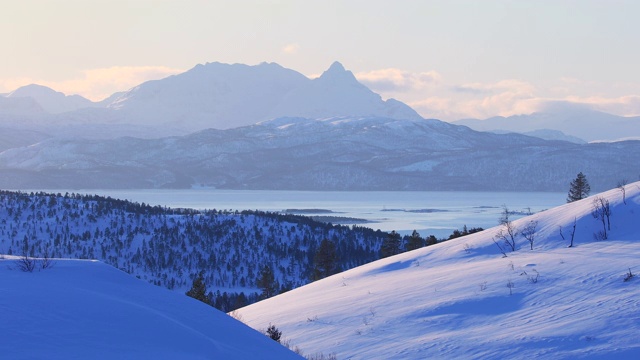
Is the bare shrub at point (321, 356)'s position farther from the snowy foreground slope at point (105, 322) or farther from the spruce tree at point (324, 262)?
the spruce tree at point (324, 262)

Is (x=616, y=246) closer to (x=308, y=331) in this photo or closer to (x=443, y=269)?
(x=443, y=269)

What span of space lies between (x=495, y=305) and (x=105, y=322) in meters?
11.9

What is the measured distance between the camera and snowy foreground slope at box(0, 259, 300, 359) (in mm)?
8711

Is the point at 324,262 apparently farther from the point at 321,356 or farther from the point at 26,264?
the point at 26,264

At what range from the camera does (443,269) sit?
86.9 feet

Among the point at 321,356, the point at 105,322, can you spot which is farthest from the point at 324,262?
the point at 105,322

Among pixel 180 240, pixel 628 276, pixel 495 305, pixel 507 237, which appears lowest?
pixel 180 240

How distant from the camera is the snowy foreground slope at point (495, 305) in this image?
51.4 ft

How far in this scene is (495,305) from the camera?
19.2 m

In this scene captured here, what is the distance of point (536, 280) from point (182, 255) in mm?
85794

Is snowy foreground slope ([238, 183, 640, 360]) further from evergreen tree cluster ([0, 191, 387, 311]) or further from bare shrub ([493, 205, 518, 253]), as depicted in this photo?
evergreen tree cluster ([0, 191, 387, 311])

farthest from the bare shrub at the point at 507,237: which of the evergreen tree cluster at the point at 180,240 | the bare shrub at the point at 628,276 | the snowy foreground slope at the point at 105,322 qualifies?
the evergreen tree cluster at the point at 180,240

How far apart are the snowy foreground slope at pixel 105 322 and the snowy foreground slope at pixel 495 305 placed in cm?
536

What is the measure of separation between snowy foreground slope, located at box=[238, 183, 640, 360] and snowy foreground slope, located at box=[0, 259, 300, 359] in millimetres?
5356
